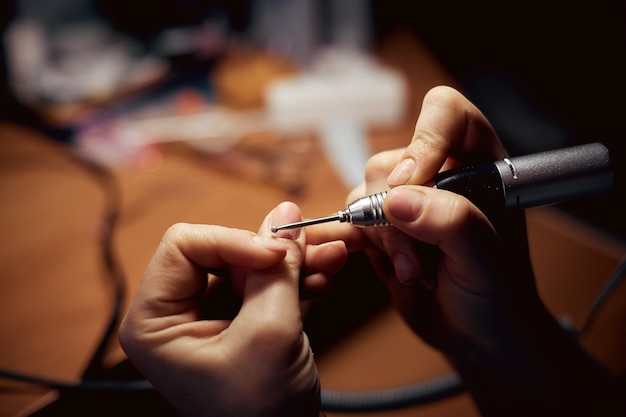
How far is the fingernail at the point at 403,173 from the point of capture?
413 millimetres

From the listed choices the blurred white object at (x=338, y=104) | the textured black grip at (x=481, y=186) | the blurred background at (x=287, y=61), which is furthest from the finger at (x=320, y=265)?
the blurred white object at (x=338, y=104)

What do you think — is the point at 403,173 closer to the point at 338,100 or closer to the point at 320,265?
the point at 320,265

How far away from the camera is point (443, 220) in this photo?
366 millimetres

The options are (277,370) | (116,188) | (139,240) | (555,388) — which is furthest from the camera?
(116,188)

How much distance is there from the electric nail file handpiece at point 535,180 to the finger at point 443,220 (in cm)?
3

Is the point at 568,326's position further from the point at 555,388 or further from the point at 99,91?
the point at 99,91

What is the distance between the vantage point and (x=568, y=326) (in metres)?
0.59

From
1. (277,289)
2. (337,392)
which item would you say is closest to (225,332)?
(277,289)

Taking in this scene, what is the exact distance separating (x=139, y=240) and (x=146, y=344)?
0.29 m

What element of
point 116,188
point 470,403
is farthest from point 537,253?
point 116,188

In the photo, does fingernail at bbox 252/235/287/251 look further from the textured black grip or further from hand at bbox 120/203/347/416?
the textured black grip

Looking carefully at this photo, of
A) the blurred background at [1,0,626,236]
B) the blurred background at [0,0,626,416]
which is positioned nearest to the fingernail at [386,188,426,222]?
the blurred background at [0,0,626,416]

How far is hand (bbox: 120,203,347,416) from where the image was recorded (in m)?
0.34

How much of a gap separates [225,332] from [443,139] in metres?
0.25
